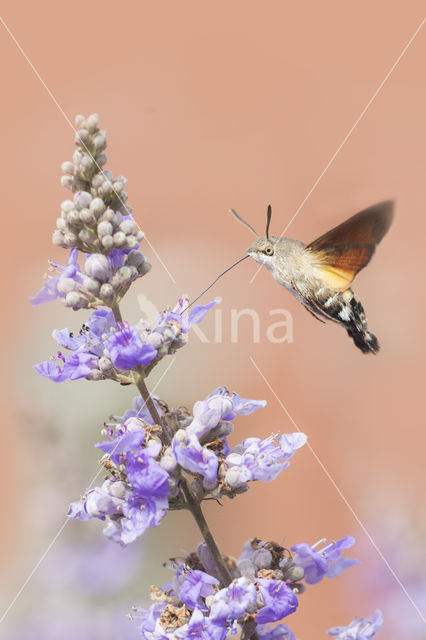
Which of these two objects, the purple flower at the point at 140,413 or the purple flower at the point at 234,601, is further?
the purple flower at the point at 140,413

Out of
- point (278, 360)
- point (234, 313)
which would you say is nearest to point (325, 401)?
point (278, 360)

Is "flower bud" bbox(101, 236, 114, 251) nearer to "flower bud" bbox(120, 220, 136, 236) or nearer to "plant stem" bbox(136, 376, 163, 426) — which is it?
"flower bud" bbox(120, 220, 136, 236)

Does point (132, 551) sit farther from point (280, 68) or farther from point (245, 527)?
point (280, 68)

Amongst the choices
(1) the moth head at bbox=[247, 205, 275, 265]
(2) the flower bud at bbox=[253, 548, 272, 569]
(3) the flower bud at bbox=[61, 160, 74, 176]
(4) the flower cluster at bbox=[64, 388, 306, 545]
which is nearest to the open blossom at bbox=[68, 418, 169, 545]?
(4) the flower cluster at bbox=[64, 388, 306, 545]

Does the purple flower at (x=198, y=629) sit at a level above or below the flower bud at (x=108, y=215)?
below

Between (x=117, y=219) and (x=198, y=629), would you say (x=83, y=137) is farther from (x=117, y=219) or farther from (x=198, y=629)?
(x=198, y=629)

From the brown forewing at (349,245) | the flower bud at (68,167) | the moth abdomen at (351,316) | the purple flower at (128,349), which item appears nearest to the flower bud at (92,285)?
the purple flower at (128,349)

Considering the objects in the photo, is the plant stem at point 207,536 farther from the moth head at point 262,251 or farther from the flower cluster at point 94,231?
the moth head at point 262,251

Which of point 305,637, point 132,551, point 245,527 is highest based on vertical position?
point 132,551
